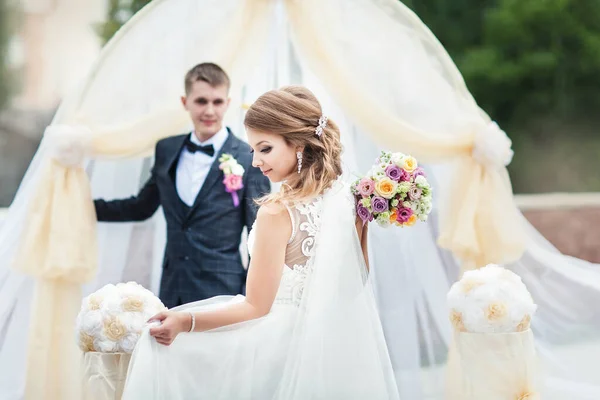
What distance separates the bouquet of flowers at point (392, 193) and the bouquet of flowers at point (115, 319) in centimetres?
71

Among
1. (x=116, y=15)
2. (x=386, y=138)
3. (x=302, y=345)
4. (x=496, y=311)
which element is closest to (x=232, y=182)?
(x=386, y=138)

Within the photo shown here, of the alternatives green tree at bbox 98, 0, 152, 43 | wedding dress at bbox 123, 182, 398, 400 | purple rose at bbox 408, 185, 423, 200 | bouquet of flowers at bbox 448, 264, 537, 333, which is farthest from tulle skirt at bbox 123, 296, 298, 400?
green tree at bbox 98, 0, 152, 43

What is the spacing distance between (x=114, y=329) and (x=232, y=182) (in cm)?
117

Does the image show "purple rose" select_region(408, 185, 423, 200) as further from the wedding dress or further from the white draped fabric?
the white draped fabric

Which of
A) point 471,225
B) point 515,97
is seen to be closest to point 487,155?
point 471,225

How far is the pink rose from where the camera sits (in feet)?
12.7

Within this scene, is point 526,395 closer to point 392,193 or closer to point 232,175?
point 392,193

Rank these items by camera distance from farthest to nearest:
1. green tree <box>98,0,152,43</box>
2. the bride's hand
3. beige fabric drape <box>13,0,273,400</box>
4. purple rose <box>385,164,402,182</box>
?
green tree <box>98,0,152,43</box> → beige fabric drape <box>13,0,273,400</box> → purple rose <box>385,164,402,182</box> → the bride's hand

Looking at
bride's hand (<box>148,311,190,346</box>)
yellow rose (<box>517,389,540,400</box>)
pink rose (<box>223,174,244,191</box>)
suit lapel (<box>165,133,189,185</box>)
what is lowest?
yellow rose (<box>517,389,540,400</box>)

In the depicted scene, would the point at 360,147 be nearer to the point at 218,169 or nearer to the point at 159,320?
the point at 218,169

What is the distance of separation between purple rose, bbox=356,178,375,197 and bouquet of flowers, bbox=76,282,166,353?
71 cm

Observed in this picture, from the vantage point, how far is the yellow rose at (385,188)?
8.94ft

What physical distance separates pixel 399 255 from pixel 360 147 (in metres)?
0.52

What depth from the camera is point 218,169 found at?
3924 millimetres
